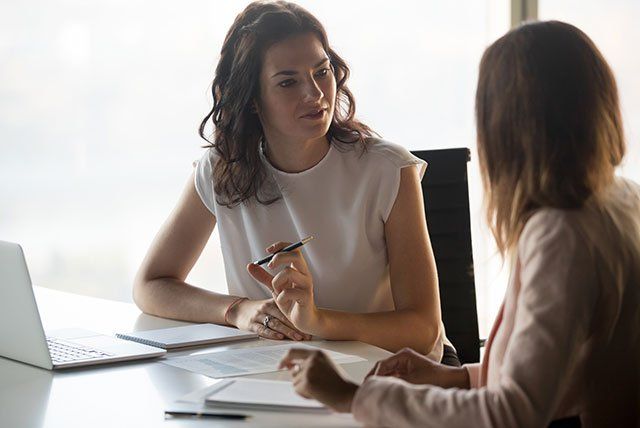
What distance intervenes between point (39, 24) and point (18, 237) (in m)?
0.84

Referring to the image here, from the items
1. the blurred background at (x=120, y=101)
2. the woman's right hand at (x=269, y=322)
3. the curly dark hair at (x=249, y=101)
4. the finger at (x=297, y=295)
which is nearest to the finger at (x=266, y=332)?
the woman's right hand at (x=269, y=322)

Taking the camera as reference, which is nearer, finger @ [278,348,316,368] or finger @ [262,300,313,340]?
finger @ [278,348,316,368]

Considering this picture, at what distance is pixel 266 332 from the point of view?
2.13 m

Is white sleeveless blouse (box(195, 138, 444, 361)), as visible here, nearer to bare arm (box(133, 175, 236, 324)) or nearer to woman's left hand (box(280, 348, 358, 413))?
bare arm (box(133, 175, 236, 324))

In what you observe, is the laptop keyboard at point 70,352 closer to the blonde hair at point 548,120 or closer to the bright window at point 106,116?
the blonde hair at point 548,120

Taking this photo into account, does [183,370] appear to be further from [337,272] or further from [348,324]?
[337,272]

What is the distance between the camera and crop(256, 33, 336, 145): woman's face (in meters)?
2.39

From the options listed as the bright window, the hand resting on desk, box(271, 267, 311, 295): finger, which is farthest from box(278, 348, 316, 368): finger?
the bright window

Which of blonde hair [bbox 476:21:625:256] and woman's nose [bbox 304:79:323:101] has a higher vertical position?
woman's nose [bbox 304:79:323:101]

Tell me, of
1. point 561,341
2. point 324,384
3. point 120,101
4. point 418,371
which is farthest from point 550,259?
point 120,101

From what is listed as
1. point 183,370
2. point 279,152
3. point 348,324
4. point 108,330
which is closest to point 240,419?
point 183,370

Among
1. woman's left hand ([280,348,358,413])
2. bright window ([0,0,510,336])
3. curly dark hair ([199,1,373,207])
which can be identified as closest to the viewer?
woman's left hand ([280,348,358,413])

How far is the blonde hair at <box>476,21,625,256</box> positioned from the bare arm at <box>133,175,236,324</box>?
120cm

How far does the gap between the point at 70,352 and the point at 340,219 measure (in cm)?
79
